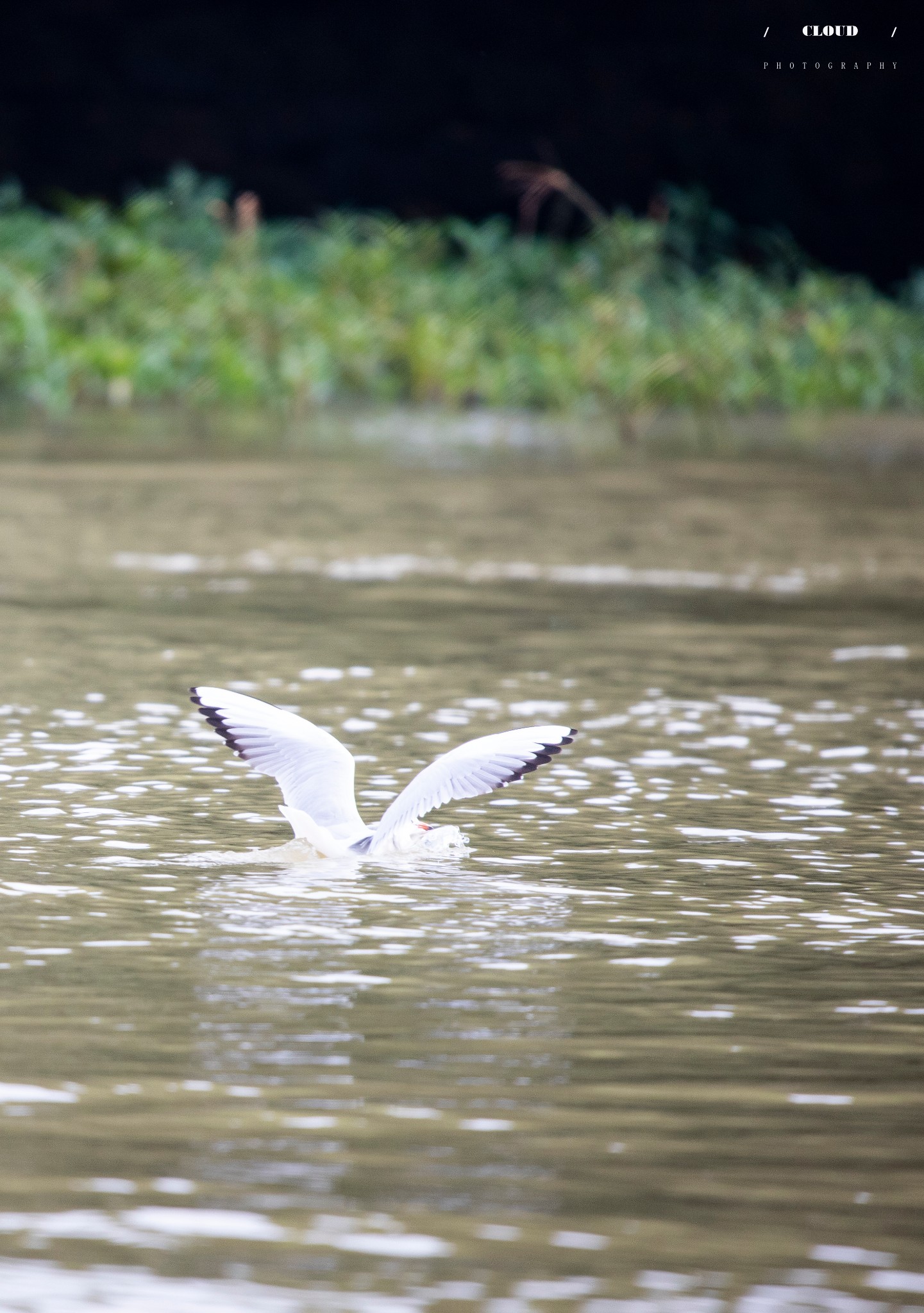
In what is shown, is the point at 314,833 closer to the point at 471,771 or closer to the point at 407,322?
the point at 471,771

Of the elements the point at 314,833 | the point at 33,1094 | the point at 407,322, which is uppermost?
the point at 407,322

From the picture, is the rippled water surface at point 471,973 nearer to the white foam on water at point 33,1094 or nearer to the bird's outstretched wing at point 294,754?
the white foam on water at point 33,1094

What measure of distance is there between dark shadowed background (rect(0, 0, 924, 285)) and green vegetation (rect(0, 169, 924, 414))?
127 inches

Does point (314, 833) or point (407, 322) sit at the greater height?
point (407, 322)

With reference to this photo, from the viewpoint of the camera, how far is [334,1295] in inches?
108

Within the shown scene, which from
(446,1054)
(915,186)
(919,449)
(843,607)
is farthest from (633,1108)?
(915,186)

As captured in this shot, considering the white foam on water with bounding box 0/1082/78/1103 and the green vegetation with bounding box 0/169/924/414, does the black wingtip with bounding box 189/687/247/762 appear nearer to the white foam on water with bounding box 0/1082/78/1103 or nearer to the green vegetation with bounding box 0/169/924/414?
the white foam on water with bounding box 0/1082/78/1103

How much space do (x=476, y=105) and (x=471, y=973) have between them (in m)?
19.9

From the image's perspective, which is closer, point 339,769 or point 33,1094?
point 33,1094

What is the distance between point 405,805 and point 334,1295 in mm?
1941

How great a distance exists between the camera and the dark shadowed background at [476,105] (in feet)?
74.2

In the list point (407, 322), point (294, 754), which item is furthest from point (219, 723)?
point (407, 322)

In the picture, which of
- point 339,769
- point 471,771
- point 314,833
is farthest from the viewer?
point 339,769

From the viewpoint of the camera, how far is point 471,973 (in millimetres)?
4039
